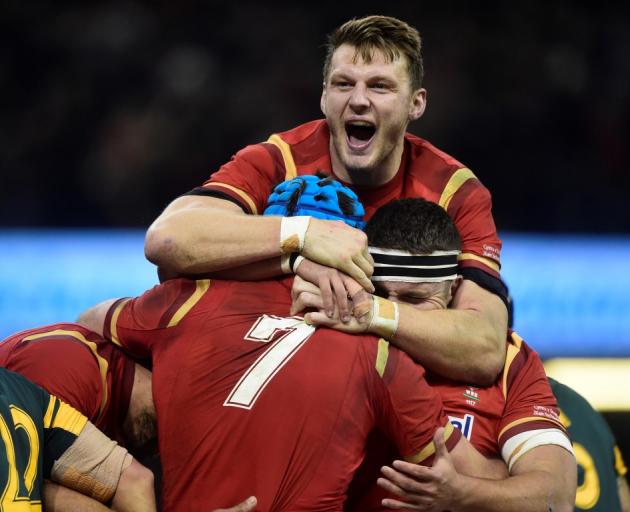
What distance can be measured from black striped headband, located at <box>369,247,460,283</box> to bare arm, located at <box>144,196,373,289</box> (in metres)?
0.08

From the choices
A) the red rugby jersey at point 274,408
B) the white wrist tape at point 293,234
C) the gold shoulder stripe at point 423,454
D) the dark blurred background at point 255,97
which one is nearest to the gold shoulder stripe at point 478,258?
the white wrist tape at point 293,234

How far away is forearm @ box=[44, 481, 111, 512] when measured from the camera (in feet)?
10.3

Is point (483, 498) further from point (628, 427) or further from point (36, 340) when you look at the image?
point (628, 427)

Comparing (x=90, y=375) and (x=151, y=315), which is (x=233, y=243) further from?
(x=90, y=375)

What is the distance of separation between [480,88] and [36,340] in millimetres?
7318

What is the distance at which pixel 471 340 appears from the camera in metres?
3.53

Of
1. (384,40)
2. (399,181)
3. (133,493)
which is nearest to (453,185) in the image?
(399,181)

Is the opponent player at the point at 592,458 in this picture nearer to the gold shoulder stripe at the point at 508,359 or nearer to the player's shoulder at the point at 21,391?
the gold shoulder stripe at the point at 508,359

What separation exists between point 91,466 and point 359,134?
5.64ft

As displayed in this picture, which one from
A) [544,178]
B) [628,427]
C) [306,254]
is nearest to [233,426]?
[306,254]

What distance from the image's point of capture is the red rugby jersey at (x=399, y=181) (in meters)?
3.97

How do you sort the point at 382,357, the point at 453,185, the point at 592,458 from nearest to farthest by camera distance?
the point at 382,357, the point at 453,185, the point at 592,458

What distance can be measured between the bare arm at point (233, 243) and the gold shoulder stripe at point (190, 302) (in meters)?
0.06

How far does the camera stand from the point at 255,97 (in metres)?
9.75
